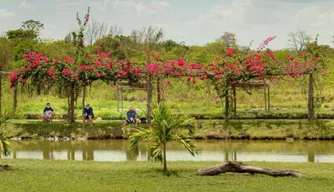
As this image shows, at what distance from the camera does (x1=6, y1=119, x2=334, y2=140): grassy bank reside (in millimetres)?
24641

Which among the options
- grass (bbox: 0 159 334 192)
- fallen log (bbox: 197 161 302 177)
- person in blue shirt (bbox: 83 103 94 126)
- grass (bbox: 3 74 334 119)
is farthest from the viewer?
grass (bbox: 3 74 334 119)

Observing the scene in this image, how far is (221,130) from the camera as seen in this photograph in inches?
994

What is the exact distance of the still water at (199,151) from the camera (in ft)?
62.6

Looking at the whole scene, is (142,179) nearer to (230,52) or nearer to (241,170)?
(241,170)

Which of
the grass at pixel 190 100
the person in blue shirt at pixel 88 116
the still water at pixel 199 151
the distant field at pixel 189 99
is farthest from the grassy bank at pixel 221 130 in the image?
the distant field at pixel 189 99

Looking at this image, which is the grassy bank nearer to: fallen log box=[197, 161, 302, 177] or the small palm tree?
the small palm tree

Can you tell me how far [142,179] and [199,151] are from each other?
8206 mm

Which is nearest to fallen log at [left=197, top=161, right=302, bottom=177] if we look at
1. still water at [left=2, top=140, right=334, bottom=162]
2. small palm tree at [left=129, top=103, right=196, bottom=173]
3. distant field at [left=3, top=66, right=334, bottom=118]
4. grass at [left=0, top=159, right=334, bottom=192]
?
grass at [left=0, top=159, right=334, bottom=192]

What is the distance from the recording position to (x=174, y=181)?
42.2ft

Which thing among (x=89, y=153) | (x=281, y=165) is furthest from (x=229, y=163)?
(x=89, y=153)

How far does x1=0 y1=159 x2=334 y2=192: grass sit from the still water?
3790 mm

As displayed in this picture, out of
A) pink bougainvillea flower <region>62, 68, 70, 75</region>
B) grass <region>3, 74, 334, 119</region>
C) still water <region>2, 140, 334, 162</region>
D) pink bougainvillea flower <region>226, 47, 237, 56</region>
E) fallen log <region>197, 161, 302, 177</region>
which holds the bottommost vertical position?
still water <region>2, 140, 334, 162</region>

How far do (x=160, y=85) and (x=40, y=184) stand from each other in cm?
1641

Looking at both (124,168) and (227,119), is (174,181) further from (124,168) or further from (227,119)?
(227,119)
